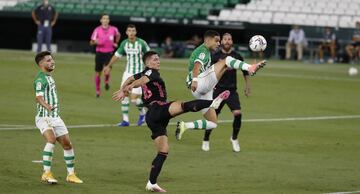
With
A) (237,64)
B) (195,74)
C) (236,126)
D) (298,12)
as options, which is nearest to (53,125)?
(237,64)

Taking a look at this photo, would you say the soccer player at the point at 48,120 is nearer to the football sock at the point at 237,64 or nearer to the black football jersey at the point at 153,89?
the black football jersey at the point at 153,89

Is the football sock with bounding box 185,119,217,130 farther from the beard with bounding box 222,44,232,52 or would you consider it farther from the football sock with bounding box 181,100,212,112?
the beard with bounding box 222,44,232,52

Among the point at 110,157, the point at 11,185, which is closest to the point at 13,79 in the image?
the point at 110,157

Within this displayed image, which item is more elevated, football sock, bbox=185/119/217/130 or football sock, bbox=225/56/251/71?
football sock, bbox=225/56/251/71

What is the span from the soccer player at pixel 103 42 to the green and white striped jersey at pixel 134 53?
5202 millimetres

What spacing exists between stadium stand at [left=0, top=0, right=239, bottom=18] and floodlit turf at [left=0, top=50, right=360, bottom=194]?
15.1 meters

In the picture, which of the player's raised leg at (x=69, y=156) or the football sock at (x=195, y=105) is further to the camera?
the player's raised leg at (x=69, y=156)

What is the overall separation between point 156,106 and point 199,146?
592 cm

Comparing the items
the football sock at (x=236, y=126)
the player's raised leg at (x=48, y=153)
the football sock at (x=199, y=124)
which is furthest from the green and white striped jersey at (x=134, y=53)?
the player's raised leg at (x=48, y=153)

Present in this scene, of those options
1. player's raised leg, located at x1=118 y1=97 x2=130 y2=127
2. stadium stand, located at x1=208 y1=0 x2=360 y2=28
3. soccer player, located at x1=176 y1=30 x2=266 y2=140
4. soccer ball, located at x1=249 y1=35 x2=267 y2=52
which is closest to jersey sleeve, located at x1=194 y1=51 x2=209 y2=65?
A: soccer player, located at x1=176 y1=30 x2=266 y2=140

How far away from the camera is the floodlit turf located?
1634 centimetres

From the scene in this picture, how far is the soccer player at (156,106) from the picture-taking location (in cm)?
1518

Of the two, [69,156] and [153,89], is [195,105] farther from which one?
[69,156]

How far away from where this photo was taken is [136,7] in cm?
5275
